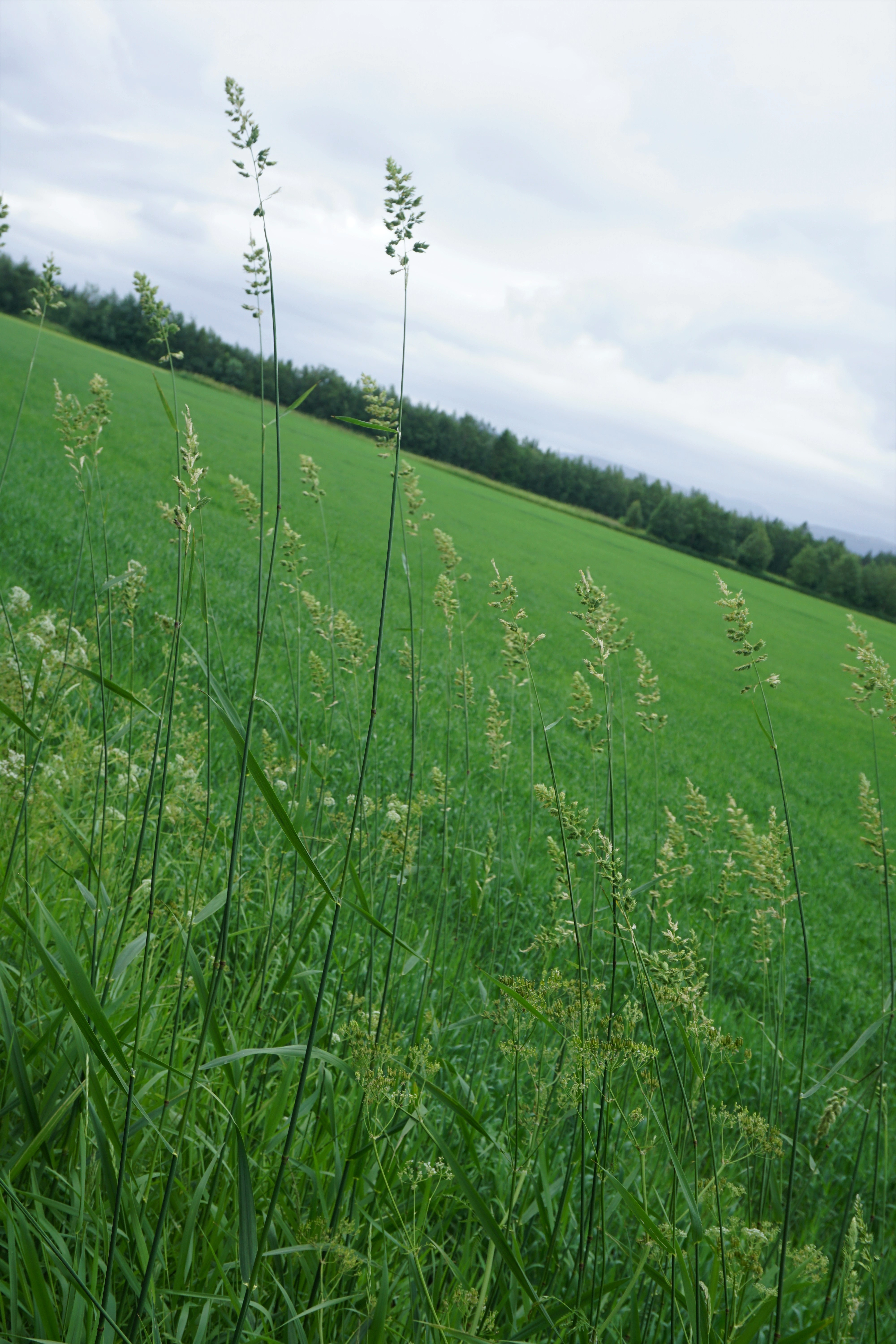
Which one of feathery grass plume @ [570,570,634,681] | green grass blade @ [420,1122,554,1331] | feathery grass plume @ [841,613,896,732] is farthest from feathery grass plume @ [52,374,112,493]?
feathery grass plume @ [841,613,896,732]

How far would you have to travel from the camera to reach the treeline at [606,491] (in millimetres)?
57469

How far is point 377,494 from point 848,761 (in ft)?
77.3

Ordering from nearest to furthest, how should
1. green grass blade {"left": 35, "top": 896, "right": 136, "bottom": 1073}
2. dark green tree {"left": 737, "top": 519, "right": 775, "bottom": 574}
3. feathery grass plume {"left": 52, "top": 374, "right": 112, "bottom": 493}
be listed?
green grass blade {"left": 35, "top": 896, "right": 136, "bottom": 1073}
feathery grass plume {"left": 52, "top": 374, "right": 112, "bottom": 493}
dark green tree {"left": 737, "top": 519, "right": 775, "bottom": 574}

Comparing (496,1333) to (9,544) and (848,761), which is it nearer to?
(9,544)

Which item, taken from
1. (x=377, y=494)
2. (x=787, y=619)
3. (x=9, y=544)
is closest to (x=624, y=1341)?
(x=9, y=544)

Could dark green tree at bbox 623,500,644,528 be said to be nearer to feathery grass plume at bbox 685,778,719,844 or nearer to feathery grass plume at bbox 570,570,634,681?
feathery grass plume at bbox 685,778,719,844

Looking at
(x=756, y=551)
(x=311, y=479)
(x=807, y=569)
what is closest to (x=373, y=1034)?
(x=311, y=479)

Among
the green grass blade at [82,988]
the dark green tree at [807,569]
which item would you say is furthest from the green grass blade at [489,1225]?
the dark green tree at [807,569]

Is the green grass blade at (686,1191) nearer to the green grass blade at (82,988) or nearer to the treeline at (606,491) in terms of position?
the green grass blade at (82,988)

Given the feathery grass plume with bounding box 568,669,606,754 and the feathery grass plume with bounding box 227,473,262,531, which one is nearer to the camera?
the feathery grass plume with bounding box 568,669,606,754

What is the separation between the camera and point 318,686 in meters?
2.45

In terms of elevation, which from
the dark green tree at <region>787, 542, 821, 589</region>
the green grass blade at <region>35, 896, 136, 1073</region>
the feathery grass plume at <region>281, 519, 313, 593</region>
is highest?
the dark green tree at <region>787, 542, 821, 589</region>

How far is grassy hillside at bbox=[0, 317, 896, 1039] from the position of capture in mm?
8422

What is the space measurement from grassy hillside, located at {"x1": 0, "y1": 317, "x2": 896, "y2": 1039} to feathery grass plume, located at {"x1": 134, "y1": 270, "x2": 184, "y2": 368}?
41cm
